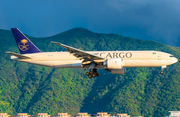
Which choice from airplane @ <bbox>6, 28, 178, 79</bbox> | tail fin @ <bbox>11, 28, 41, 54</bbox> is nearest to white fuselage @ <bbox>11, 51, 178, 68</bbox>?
airplane @ <bbox>6, 28, 178, 79</bbox>

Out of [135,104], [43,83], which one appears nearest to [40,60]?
[135,104]

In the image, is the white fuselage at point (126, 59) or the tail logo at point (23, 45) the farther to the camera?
the tail logo at point (23, 45)

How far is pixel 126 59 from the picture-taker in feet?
211

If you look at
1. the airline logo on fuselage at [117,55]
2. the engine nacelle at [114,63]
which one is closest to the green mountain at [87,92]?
the airline logo on fuselage at [117,55]

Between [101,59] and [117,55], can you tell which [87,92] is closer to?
[117,55]

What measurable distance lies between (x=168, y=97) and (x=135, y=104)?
15.7 meters

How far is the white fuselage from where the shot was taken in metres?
64.1

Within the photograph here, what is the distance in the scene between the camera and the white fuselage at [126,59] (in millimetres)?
64125

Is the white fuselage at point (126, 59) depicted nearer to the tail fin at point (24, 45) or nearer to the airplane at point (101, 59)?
the airplane at point (101, 59)

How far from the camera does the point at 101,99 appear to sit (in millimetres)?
179625

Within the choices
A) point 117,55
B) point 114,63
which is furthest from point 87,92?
point 114,63

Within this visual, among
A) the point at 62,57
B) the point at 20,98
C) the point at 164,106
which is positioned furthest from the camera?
the point at 20,98

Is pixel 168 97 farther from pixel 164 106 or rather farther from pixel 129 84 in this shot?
pixel 129 84

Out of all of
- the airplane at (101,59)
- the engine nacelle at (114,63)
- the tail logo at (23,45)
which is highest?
the tail logo at (23,45)
